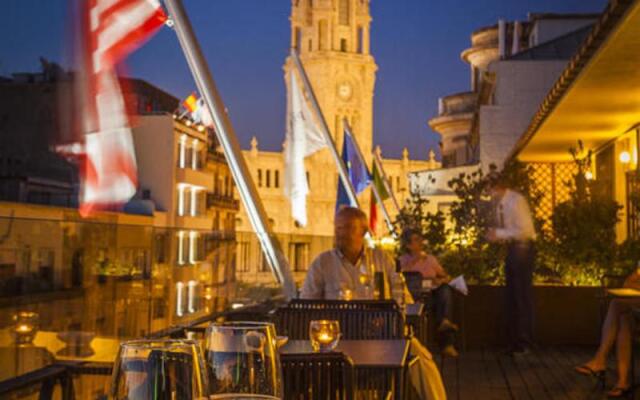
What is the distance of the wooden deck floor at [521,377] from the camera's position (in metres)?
8.38

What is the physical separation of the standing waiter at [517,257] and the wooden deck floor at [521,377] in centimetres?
27

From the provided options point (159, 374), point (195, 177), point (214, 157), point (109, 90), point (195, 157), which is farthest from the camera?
point (214, 157)

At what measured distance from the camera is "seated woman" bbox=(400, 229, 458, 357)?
11.0 metres

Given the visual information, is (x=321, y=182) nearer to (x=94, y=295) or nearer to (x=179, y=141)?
(x=179, y=141)

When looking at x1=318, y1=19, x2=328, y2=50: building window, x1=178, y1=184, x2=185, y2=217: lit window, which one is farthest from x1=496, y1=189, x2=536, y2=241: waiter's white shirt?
x1=318, y1=19, x2=328, y2=50: building window

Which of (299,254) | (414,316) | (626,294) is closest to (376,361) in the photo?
(414,316)

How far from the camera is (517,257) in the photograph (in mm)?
10836

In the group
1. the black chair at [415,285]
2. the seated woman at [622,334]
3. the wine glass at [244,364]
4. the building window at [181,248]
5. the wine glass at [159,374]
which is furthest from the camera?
the black chair at [415,285]

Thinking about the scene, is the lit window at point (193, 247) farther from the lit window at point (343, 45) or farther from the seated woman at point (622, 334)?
the lit window at point (343, 45)

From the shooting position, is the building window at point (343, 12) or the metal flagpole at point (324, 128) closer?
the metal flagpole at point (324, 128)

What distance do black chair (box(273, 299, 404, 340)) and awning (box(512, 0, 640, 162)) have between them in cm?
328

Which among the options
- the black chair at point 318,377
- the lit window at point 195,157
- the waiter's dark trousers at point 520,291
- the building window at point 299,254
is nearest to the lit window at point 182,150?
the lit window at point 195,157

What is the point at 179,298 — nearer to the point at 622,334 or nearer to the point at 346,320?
the point at 346,320

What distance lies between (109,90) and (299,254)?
17.4 feet
